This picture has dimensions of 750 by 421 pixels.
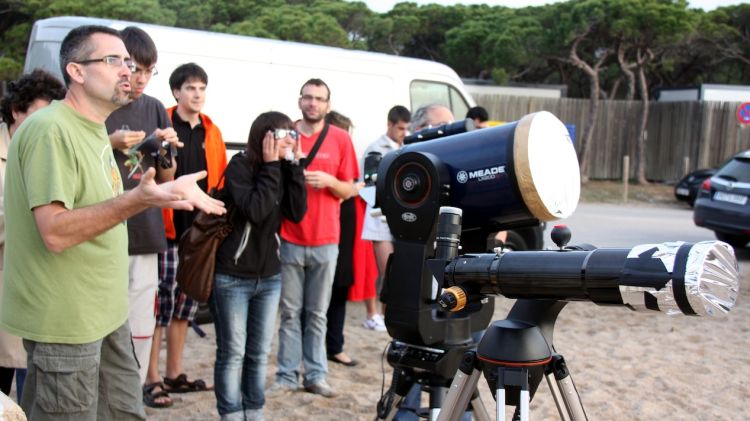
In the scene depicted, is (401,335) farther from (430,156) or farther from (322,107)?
(322,107)

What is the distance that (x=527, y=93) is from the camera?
26.1m

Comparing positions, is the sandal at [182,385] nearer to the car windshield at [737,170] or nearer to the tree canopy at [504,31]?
the car windshield at [737,170]

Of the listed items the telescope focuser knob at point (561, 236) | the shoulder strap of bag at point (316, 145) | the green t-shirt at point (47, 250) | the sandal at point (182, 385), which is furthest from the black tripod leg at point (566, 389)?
the sandal at point (182, 385)

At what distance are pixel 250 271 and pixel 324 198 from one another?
1039 millimetres

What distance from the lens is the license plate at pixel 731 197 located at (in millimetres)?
10469

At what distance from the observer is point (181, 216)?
4.71m

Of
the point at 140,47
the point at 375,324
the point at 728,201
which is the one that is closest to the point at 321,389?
the point at 375,324

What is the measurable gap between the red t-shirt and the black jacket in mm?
596

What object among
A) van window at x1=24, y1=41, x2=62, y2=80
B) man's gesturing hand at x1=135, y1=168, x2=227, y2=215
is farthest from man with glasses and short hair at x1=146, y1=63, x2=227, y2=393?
man's gesturing hand at x1=135, y1=168, x2=227, y2=215

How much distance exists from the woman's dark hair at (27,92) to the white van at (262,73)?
1.97 m

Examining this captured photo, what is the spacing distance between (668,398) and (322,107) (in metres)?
2.82

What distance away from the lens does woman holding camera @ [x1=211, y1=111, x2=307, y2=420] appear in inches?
152

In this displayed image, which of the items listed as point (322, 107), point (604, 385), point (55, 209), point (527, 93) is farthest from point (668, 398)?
point (527, 93)

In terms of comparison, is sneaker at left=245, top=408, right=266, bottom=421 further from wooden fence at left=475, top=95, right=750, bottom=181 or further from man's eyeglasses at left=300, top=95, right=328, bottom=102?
wooden fence at left=475, top=95, right=750, bottom=181
